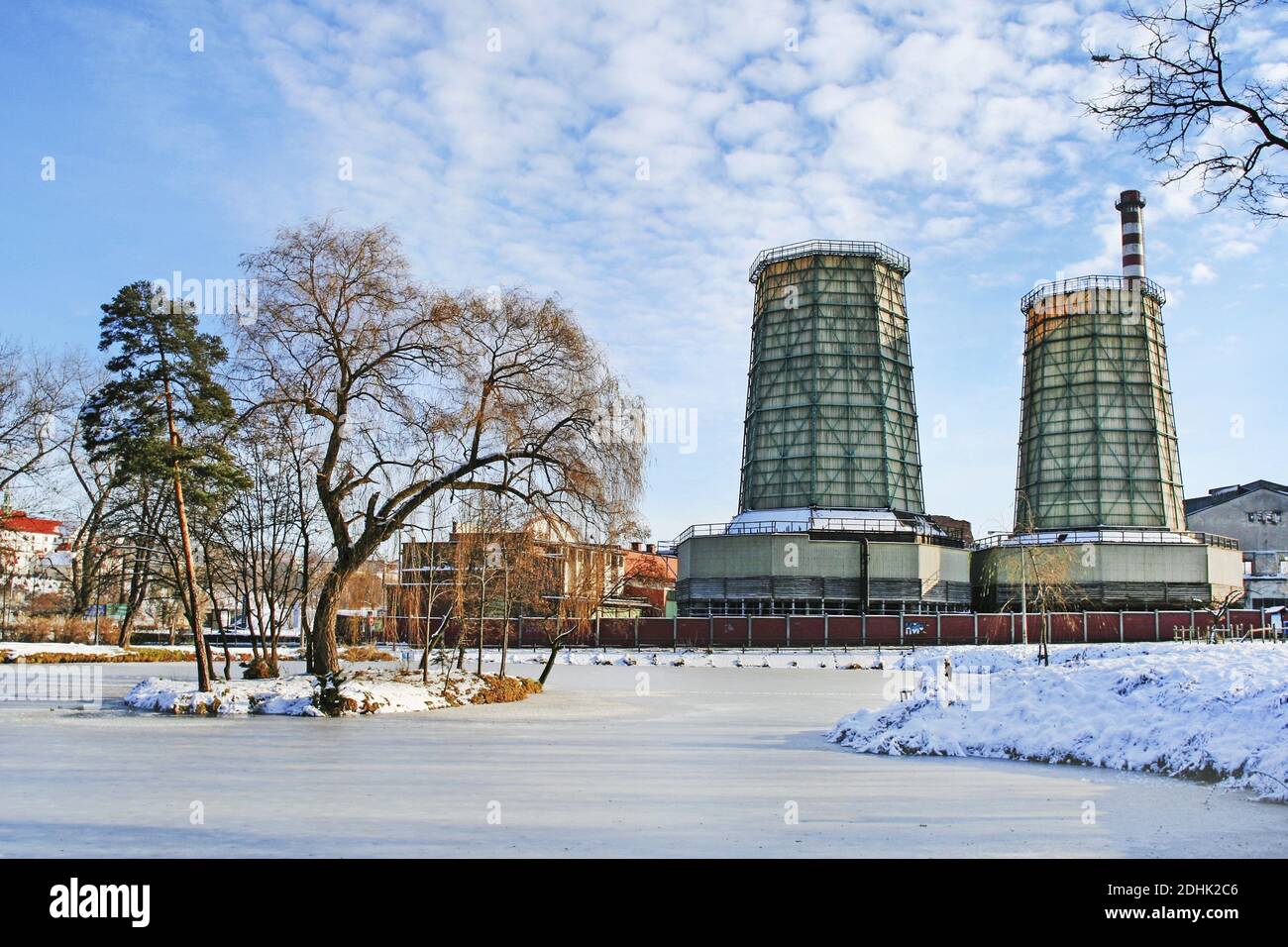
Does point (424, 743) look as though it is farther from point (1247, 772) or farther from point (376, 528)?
point (1247, 772)

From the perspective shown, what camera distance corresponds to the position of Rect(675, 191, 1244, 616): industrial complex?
6944 cm

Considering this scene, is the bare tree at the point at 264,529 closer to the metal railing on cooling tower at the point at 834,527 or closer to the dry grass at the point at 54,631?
the dry grass at the point at 54,631

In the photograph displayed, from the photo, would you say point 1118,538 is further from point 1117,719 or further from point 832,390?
point 1117,719

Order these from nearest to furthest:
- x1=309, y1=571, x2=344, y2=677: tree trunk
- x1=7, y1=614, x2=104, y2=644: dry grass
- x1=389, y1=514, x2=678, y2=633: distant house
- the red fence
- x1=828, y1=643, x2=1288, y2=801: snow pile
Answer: x1=828, y1=643, x2=1288, y2=801: snow pile < x1=309, y1=571, x2=344, y2=677: tree trunk < x1=389, y1=514, x2=678, y2=633: distant house < x1=7, y1=614, x2=104, y2=644: dry grass < the red fence

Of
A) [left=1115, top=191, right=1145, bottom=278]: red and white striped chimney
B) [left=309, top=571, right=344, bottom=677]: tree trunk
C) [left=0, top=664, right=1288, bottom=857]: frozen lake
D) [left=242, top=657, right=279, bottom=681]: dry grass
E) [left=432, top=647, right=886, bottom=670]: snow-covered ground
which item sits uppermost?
[left=1115, top=191, right=1145, bottom=278]: red and white striped chimney

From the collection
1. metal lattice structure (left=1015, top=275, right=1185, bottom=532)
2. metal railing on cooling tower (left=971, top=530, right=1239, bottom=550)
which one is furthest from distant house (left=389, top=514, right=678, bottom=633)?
metal lattice structure (left=1015, top=275, right=1185, bottom=532)

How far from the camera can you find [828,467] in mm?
74250

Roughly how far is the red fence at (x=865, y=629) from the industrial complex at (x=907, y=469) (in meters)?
3.03

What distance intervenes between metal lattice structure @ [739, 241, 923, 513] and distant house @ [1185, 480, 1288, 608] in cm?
3484

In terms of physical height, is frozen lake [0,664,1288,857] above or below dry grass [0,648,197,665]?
above

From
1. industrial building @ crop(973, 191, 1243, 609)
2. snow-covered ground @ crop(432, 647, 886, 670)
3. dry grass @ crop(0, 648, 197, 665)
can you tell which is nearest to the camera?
dry grass @ crop(0, 648, 197, 665)

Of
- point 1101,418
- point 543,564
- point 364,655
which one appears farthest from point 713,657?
point 1101,418

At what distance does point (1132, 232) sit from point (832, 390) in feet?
96.5

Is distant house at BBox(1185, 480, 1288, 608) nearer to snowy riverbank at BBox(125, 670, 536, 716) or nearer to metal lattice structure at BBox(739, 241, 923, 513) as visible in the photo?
metal lattice structure at BBox(739, 241, 923, 513)
